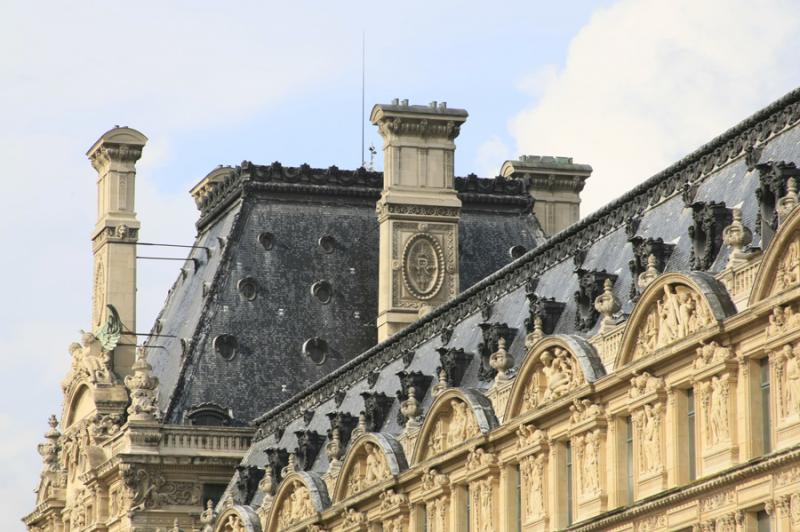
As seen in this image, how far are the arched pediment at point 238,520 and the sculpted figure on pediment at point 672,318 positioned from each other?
2386 cm

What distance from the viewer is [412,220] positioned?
85062 millimetres

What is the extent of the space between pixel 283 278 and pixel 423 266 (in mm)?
6084

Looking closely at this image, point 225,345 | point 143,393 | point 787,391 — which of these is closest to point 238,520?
point 143,393

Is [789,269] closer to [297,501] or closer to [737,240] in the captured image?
[737,240]

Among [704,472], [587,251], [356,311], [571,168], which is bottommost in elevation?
[704,472]

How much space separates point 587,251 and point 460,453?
5.25 meters

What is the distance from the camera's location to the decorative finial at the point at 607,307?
55.1 m

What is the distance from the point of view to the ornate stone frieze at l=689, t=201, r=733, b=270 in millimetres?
52500

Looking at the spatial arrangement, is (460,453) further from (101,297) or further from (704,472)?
(101,297)

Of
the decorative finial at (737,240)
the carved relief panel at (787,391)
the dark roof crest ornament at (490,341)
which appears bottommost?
the carved relief panel at (787,391)

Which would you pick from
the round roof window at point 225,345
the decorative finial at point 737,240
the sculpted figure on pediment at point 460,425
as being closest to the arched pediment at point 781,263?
the decorative finial at point 737,240

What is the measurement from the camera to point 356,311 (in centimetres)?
8869

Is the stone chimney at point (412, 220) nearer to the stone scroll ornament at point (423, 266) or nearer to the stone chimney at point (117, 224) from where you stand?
the stone scroll ornament at point (423, 266)

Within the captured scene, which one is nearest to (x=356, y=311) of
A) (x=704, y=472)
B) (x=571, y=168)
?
(x=571, y=168)
